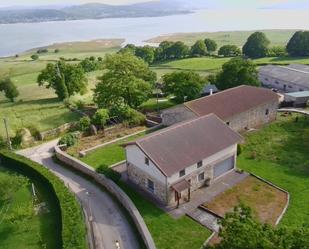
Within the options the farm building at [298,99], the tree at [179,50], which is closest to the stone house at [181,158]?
the farm building at [298,99]

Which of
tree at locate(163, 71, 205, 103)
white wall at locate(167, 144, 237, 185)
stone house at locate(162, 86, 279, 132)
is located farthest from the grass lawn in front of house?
tree at locate(163, 71, 205, 103)

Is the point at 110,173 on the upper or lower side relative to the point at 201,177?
upper

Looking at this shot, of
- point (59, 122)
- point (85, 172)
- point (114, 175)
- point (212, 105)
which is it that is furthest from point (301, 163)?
point (59, 122)

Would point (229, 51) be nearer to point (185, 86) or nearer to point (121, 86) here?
point (185, 86)

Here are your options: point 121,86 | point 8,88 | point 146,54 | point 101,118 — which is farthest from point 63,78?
point 146,54

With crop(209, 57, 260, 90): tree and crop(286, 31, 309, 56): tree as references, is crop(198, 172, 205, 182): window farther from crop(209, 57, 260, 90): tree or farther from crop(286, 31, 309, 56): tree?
crop(286, 31, 309, 56): tree

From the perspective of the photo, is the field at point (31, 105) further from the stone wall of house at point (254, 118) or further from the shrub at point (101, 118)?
the stone wall of house at point (254, 118)
